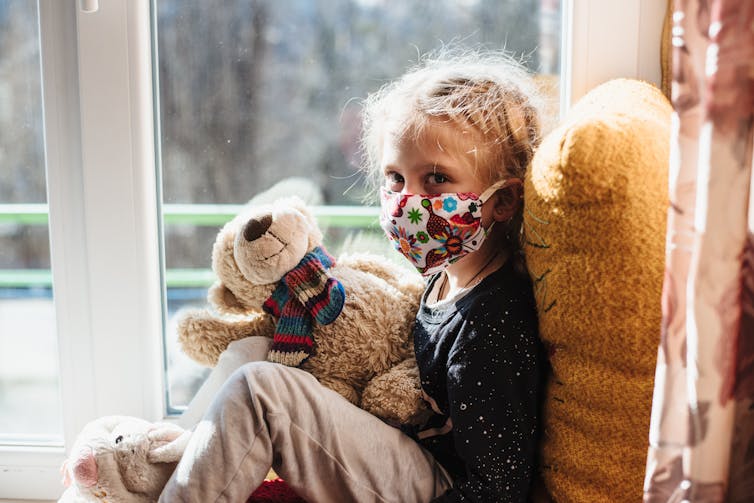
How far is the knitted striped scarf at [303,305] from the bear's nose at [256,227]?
0.08m

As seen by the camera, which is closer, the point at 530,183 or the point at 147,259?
the point at 530,183

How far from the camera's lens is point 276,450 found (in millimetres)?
1007

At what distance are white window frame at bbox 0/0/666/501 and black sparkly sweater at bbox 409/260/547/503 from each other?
1.63ft

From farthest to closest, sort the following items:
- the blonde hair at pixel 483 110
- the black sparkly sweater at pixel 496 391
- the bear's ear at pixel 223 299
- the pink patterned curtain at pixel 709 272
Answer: the bear's ear at pixel 223 299 → the blonde hair at pixel 483 110 → the black sparkly sweater at pixel 496 391 → the pink patterned curtain at pixel 709 272

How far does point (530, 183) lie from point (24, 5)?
3.46ft

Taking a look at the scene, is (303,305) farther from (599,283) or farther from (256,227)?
(599,283)

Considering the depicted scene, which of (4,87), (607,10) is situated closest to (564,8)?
(607,10)

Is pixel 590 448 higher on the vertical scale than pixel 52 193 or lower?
lower

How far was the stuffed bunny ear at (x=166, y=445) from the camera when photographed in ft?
3.57

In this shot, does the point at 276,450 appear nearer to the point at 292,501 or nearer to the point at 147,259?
the point at 292,501

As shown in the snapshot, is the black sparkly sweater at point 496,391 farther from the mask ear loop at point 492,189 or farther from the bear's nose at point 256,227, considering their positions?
the bear's nose at point 256,227

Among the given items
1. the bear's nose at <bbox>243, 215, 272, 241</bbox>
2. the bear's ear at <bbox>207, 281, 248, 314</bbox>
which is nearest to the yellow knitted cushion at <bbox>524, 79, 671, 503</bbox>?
the bear's nose at <bbox>243, 215, 272, 241</bbox>

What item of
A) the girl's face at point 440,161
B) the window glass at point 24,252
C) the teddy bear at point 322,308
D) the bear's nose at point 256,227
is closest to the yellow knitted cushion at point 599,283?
the girl's face at point 440,161

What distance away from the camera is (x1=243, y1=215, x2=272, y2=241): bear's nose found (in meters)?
1.12
